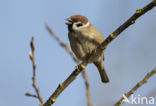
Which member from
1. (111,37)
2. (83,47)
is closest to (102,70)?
(83,47)

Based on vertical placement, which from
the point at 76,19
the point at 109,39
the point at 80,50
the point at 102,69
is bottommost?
the point at 102,69

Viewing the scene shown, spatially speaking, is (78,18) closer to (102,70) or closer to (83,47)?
(83,47)

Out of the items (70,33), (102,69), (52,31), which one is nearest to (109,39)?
(52,31)

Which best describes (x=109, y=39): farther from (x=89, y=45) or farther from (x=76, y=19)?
(x=76, y=19)

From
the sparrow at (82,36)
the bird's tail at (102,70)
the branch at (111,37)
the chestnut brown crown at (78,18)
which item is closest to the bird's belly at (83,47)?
the sparrow at (82,36)

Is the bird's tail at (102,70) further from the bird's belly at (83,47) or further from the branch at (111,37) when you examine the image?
the branch at (111,37)

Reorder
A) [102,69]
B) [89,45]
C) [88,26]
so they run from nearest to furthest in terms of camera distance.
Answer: [89,45] → [88,26] → [102,69]

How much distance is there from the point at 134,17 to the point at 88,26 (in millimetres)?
1743

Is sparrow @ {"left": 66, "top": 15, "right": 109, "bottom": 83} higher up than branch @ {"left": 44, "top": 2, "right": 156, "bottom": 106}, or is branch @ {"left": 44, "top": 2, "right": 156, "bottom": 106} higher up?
branch @ {"left": 44, "top": 2, "right": 156, "bottom": 106}

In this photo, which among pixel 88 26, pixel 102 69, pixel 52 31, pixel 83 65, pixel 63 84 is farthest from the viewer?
pixel 102 69

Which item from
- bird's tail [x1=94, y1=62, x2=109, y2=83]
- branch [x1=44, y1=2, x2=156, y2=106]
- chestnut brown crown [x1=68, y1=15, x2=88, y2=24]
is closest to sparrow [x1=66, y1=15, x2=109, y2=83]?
chestnut brown crown [x1=68, y1=15, x2=88, y2=24]

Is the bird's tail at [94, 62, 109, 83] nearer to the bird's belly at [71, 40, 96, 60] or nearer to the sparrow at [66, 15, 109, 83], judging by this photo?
the sparrow at [66, 15, 109, 83]

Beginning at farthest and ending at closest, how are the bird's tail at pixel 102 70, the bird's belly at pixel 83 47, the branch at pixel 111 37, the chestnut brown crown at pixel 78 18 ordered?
1. the bird's tail at pixel 102 70
2. the chestnut brown crown at pixel 78 18
3. the bird's belly at pixel 83 47
4. the branch at pixel 111 37

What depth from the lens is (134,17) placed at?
5.12 ft
